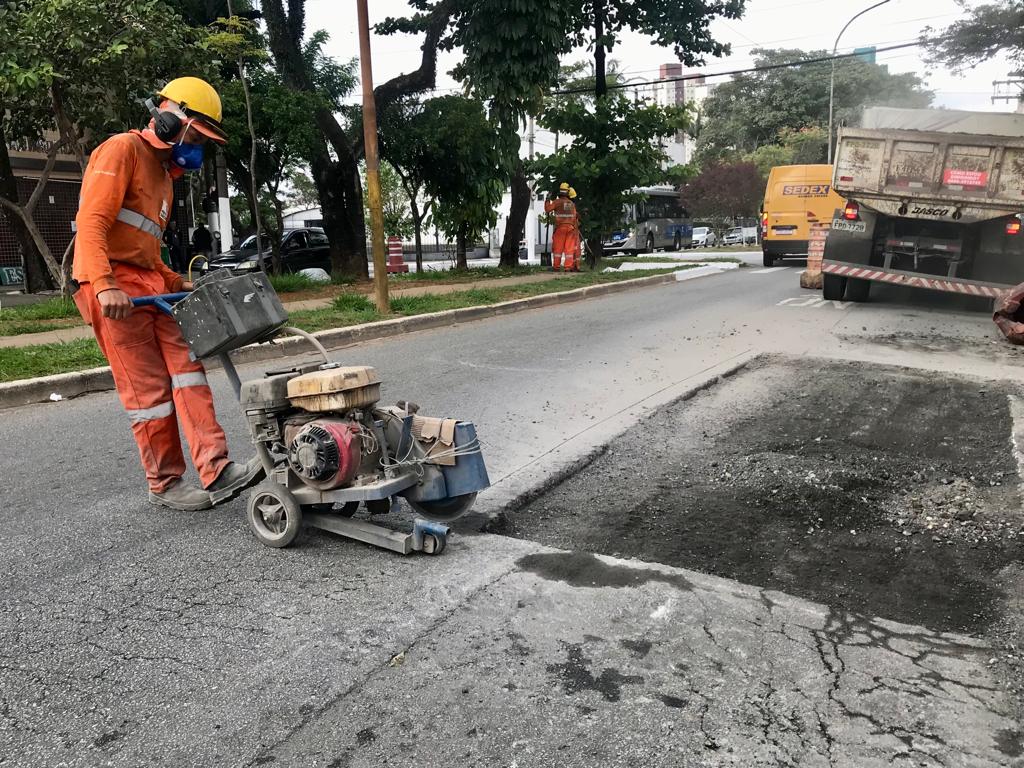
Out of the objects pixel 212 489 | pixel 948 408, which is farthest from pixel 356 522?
pixel 948 408

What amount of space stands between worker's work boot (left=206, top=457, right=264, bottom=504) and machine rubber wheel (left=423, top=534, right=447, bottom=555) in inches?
34.0

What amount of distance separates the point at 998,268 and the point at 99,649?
1171 cm

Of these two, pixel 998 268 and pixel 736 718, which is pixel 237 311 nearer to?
pixel 736 718

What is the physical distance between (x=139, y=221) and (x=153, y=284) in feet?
0.93

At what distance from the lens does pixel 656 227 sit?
4078 centimetres

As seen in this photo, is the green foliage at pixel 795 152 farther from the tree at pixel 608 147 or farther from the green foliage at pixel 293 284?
the green foliage at pixel 293 284

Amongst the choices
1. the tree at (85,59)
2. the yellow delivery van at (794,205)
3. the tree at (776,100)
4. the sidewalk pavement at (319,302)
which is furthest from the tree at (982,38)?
the tree at (776,100)

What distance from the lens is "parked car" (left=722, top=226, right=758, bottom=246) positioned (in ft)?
166

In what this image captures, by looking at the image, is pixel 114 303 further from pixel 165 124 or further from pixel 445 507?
pixel 445 507

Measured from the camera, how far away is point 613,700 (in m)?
2.43

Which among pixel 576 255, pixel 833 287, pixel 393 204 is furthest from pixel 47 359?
pixel 393 204

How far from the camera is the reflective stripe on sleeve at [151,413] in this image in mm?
3965

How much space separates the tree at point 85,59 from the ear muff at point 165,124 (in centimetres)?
675

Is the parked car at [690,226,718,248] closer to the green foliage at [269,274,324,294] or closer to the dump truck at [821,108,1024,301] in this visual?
the green foliage at [269,274,324,294]
